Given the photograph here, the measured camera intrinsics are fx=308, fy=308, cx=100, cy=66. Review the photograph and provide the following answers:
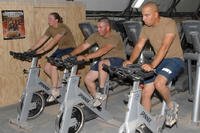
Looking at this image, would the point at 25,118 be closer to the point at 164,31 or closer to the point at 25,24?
the point at 25,24

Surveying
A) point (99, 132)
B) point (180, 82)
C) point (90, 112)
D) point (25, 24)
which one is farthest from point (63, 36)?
point (180, 82)

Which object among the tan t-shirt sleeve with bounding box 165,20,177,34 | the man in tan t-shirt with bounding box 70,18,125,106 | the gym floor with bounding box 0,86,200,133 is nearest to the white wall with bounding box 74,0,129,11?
the gym floor with bounding box 0,86,200,133

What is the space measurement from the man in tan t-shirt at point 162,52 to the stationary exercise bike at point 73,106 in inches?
29.8

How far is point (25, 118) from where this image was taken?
4.36 m

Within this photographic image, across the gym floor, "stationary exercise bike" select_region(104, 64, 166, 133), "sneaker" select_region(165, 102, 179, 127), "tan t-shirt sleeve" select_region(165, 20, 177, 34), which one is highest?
"tan t-shirt sleeve" select_region(165, 20, 177, 34)

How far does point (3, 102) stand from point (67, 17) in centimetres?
207

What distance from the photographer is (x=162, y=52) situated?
10.8 feet

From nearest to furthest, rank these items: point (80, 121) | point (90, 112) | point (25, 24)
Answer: point (80, 121), point (90, 112), point (25, 24)

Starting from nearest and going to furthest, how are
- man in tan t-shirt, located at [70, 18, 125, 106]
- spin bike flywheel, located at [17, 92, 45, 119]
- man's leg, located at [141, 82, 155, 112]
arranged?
man's leg, located at [141, 82, 155, 112] → man in tan t-shirt, located at [70, 18, 125, 106] → spin bike flywheel, located at [17, 92, 45, 119]

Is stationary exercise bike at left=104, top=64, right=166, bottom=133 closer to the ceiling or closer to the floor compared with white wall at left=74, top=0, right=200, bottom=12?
closer to the floor

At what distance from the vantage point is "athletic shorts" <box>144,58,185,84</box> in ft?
11.2

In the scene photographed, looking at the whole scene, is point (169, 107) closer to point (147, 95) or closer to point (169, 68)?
point (147, 95)

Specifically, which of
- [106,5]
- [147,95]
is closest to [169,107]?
[147,95]

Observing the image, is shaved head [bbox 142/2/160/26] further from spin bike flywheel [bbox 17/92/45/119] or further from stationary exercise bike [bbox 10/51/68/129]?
spin bike flywheel [bbox 17/92/45/119]
